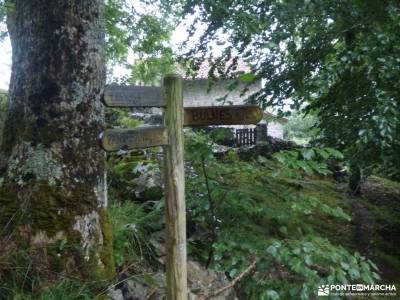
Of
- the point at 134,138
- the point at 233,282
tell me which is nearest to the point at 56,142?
the point at 134,138

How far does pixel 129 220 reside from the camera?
313cm

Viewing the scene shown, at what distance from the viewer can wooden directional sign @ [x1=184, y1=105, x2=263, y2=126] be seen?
2225mm

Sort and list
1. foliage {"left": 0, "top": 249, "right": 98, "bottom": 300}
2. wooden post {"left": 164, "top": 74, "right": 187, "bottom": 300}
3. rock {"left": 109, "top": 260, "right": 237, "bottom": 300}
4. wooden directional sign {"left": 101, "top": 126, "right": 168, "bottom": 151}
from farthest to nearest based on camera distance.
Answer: rock {"left": 109, "top": 260, "right": 237, "bottom": 300}
wooden post {"left": 164, "top": 74, "right": 187, "bottom": 300}
foliage {"left": 0, "top": 249, "right": 98, "bottom": 300}
wooden directional sign {"left": 101, "top": 126, "right": 168, "bottom": 151}

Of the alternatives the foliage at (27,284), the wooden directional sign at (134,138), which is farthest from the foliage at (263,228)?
the foliage at (27,284)

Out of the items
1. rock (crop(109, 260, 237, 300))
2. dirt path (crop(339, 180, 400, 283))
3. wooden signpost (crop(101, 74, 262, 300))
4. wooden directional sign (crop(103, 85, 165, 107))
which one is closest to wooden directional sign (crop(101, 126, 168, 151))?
wooden signpost (crop(101, 74, 262, 300))

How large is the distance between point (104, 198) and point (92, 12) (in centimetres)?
123

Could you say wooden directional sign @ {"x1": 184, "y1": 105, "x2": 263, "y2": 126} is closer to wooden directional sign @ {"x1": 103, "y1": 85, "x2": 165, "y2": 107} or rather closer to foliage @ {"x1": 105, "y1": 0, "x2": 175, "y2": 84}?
wooden directional sign @ {"x1": 103, "y1": 85, "x2": 165, "y2": 107}

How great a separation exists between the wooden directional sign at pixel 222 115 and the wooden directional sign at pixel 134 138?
0.21 meters

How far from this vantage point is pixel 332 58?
4109 millimetres

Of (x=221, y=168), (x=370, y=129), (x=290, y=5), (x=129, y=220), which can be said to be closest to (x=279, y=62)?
(x=290, y=5)

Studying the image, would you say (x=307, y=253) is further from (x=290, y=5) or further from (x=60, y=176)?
(x=290, y=5)

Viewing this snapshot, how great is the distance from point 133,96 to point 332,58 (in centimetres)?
285

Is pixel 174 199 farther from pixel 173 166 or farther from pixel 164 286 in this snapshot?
pixel 164 286

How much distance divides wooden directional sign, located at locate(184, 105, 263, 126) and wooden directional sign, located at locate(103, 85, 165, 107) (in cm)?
21
